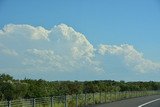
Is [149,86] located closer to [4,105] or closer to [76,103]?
[76,103]

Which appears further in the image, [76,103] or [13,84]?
[76,103]

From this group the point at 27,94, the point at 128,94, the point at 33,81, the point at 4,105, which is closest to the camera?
the point at 4,105

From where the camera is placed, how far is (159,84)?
108812mm

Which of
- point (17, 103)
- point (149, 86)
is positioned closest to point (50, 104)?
point (17, 103)

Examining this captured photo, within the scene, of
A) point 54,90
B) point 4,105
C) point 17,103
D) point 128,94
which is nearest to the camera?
point 4,105

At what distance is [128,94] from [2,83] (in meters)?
36.0

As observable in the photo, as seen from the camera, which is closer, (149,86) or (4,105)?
(4,105)

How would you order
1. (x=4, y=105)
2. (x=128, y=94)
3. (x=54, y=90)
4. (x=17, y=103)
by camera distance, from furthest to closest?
(x=128, y=94), (x=54, y=90), (x=17, y=103), (x=4, y=105)

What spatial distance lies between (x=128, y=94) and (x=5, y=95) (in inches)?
1403

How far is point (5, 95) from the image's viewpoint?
3188 cm

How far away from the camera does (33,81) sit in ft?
124

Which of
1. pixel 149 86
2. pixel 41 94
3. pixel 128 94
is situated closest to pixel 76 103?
pixel 41 94

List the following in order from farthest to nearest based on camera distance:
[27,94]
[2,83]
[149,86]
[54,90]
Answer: [149,86] → [54,90] → [27,94] → [2,83]

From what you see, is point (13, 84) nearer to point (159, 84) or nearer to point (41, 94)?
point (41, 94)
